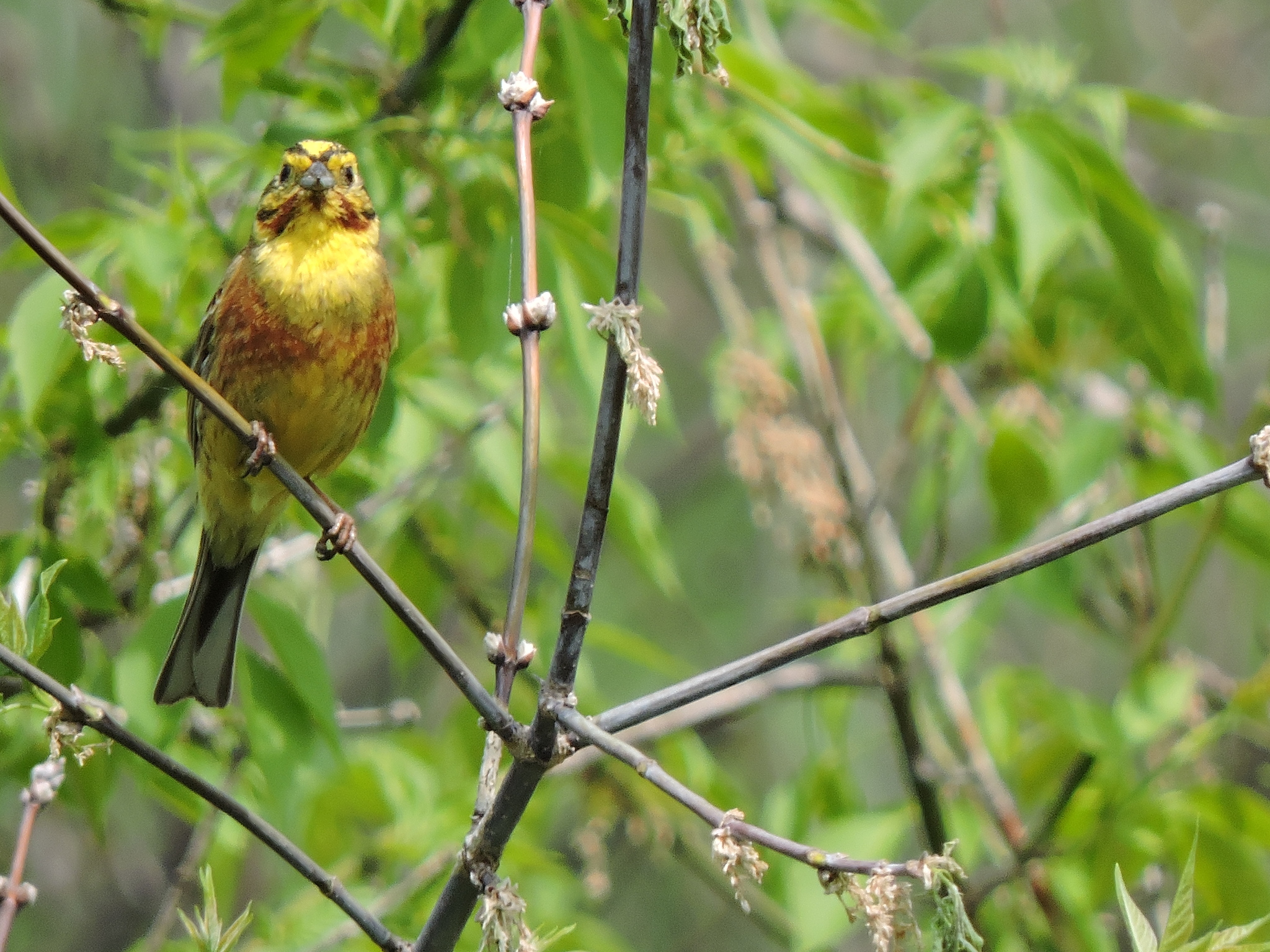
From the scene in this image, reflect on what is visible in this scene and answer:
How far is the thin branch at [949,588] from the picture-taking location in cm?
169

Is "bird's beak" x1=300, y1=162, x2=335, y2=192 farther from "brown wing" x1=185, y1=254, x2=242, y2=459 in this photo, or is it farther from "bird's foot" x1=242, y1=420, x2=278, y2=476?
"bird's foot" x1=242, y1=420, x2=278, y2=476

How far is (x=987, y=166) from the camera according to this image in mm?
4055

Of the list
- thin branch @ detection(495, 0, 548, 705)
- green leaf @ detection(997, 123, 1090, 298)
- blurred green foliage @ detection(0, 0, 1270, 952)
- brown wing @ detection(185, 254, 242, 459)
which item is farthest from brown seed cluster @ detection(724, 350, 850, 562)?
thin branch @ detection(495, 0, 548, 705)

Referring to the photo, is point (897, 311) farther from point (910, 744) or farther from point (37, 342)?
point (37, 342)

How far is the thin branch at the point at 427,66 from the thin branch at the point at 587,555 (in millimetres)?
1481

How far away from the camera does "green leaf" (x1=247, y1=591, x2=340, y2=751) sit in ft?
10.2

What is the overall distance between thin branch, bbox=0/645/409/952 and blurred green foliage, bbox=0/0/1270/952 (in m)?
0.12

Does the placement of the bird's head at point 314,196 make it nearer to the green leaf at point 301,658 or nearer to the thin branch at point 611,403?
the green leaf at point 301,658

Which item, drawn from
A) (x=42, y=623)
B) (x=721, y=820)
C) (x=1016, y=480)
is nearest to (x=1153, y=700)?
(x=1016, y=480)

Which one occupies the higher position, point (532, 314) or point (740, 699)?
point (740, 699)

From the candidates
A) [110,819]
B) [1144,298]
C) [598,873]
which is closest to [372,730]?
[110,819]

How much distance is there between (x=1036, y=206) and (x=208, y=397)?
2.22 metres

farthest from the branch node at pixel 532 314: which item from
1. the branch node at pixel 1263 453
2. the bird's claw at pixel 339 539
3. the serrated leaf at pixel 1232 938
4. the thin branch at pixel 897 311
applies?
the thin branch at pixel 897 311

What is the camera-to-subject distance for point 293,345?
341 cm
